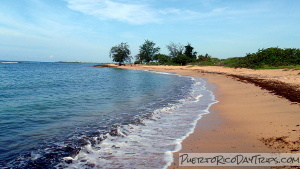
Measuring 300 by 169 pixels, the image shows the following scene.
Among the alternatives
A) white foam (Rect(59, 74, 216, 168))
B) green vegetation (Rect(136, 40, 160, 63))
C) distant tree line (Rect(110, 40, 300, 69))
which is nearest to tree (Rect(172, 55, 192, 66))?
distant tree line (Rect(110, 40, 300, 69))

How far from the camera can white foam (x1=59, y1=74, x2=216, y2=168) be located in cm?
426

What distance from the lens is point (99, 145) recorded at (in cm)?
533

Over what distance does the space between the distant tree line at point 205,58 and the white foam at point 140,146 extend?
3524 cm

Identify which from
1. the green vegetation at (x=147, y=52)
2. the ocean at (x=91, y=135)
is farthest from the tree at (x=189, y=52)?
the ocean at (x=91, y=135)

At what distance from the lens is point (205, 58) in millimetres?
68062

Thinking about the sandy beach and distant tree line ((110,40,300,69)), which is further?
distant tree line ((110,40,300,69))

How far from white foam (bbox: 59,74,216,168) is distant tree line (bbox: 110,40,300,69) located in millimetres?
35239

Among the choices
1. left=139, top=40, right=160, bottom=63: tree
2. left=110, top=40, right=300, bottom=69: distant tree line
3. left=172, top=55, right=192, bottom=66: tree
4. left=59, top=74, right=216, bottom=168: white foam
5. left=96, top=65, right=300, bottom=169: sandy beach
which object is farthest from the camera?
left=139, top=40, right=160, bottom=63: tree

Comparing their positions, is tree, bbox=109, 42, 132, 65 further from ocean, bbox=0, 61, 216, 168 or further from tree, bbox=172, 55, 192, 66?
ocean, bbox=0, 61, 216, 168

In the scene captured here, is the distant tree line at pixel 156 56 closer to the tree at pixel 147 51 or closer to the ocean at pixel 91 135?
the tree at pixel 147 51

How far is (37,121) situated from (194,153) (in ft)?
19.4

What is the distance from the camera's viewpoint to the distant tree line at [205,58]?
37062 millimetres

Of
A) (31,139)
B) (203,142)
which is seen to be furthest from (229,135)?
(31,139)

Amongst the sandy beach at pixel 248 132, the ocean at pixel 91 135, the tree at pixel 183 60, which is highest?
the tree at pixel 183 60
